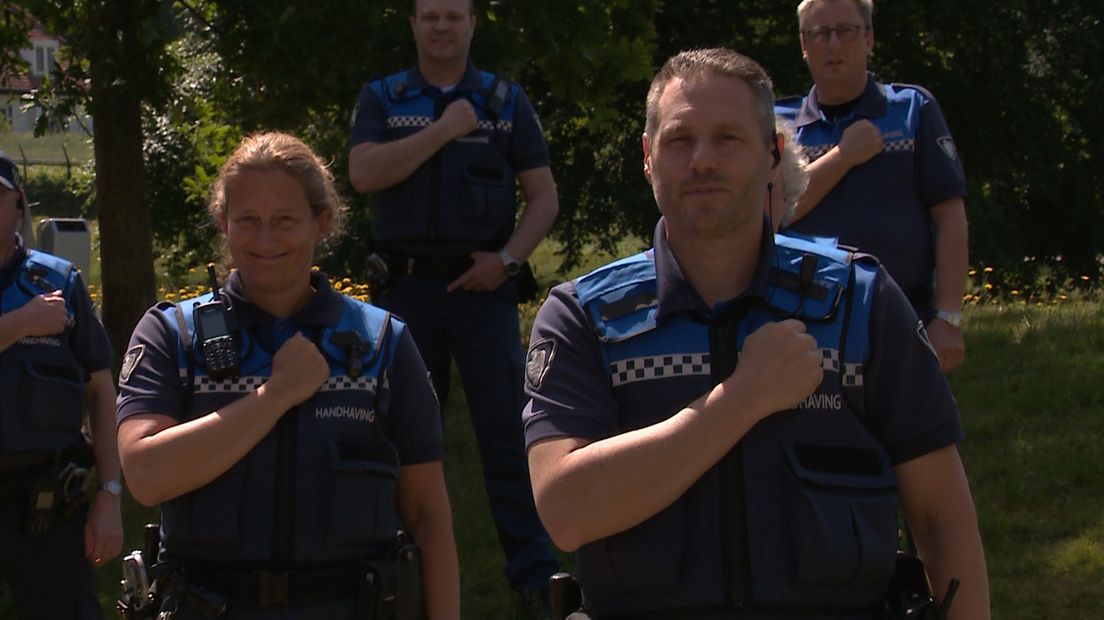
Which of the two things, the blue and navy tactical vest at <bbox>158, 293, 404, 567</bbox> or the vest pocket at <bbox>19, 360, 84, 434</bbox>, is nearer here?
the blue and navy tactical vest at <bbox>158, 293, 404, 567</bbox>

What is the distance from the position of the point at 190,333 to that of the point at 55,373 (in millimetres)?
1606

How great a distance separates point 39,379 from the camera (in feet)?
16.1

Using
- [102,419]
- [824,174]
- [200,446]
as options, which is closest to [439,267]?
[102,419]

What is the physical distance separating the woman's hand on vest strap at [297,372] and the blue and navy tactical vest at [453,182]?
2702 millimetres

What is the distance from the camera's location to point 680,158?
2736 mm

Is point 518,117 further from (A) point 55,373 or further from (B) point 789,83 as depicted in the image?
(B) point 789,83

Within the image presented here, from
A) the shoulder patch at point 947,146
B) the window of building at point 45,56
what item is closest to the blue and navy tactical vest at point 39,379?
the shoulder patch at point 947,146

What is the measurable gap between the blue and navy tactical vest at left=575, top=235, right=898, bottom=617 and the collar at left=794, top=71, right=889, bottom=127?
8.61 feet

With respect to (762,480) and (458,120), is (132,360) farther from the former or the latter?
(458,120)

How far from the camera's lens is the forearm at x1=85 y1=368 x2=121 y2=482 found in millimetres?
5105

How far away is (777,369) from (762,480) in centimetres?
21

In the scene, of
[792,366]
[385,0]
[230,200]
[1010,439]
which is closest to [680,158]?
[792,366]

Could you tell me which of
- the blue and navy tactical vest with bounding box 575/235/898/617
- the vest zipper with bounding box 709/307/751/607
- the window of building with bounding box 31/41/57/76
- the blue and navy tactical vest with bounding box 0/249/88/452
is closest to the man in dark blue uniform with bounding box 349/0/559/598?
the blue and navy tactical vest with bounding box 0/249/88/452

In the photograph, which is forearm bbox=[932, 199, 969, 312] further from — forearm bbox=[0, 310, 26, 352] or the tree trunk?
the tree trunk
